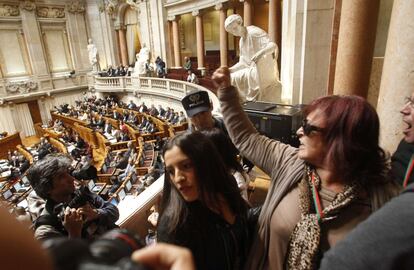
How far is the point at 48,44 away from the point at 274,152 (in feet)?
79.0

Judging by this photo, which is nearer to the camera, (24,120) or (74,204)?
(74,204)

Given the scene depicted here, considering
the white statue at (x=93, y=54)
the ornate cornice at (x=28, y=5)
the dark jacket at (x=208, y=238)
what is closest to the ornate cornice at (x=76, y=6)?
the ornate cornice at (x=28, y=5)

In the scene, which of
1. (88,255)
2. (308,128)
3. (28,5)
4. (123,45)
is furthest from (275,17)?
(28,5)

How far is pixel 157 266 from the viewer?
0.56 meters

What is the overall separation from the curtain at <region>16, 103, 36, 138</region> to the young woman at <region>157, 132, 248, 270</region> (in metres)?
22.0

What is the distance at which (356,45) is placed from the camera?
321 centimetres

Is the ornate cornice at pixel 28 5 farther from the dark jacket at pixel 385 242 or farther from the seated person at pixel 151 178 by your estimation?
the dark jacket at pixel 385 242

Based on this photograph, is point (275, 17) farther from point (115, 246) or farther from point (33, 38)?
point (33, 38)

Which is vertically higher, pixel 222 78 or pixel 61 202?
pixel 222 78

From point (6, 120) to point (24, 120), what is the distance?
3.66 ft

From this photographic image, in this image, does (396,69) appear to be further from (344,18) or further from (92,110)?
(92,110)

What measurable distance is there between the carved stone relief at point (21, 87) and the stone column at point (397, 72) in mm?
22504

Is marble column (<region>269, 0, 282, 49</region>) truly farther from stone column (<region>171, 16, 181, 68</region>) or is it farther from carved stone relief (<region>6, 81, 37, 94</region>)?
carved stone relief (<region>6, 81, 37, 94</region>)

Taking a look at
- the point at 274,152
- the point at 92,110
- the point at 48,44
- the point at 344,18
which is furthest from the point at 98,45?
the point at 274,152
